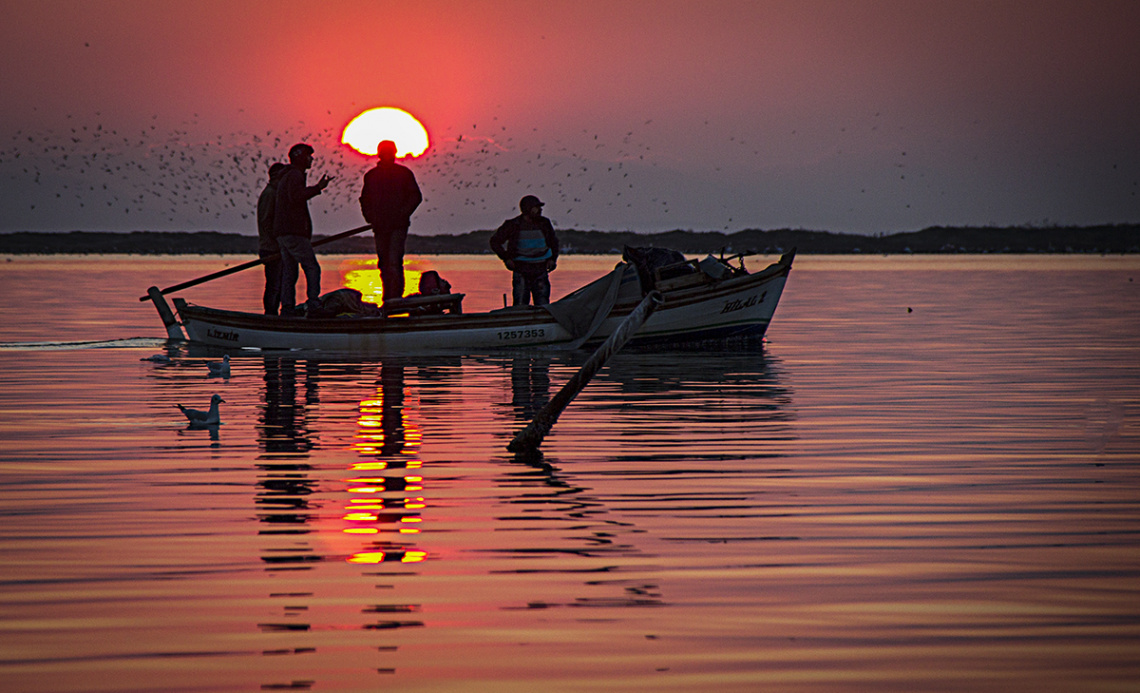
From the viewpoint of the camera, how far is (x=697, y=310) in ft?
76.1

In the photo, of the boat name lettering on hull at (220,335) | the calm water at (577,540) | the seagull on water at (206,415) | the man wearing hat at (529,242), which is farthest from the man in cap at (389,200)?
the seagull on water at (206,415)

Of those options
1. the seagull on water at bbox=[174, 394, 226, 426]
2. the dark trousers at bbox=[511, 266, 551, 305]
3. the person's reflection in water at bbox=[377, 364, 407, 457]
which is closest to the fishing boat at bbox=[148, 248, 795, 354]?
the dark trousers at bbox=[511, 266, 551, 305]

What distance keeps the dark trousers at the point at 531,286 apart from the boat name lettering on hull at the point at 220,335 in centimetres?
468

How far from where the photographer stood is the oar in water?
37.9 ft

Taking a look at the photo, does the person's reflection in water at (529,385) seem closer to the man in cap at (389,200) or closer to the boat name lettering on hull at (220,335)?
the man in cap at (389,200)

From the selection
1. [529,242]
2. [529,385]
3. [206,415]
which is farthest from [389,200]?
[206,415]

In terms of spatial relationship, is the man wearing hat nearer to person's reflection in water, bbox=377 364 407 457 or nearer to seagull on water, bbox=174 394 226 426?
person's reflection in water, bbox=377 364 407 457

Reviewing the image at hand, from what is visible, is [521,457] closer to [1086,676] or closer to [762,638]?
[762,638]

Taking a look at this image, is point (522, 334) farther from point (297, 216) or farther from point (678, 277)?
point (297, 216)

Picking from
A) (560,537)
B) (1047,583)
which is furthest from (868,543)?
(560,537)

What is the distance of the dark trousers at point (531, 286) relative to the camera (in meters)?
23.4

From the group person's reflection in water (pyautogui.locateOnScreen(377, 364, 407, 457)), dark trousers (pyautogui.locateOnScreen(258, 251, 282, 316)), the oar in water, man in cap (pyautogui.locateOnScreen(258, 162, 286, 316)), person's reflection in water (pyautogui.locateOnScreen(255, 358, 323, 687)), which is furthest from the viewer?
dark trousers (pyautogui.locateOnScreen(258, 251, 282, 316))

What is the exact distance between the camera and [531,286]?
78.0 ft

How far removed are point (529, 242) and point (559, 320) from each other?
1.63 m
